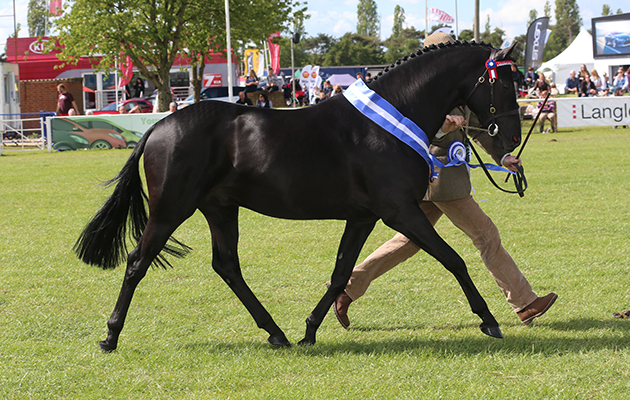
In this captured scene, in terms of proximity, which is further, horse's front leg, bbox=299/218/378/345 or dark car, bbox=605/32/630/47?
dark car, bbox=605/32/630/47

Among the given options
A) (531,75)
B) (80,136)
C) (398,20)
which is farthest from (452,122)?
(398,20)

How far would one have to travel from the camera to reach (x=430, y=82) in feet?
13.1

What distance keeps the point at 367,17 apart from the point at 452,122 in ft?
543

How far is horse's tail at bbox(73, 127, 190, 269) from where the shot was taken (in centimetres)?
427

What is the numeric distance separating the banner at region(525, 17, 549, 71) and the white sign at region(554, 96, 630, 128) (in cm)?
1240

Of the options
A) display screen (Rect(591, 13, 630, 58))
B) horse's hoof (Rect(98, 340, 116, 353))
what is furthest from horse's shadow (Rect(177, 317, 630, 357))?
display screen (Rect(591, 13, 630, 58))

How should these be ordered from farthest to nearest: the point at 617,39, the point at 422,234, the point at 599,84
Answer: the point at 617,39
the point at 599,84
the point at 422,234

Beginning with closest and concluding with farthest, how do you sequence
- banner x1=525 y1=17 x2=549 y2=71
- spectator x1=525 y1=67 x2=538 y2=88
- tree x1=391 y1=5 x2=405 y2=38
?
1. spectator x1=525 y1=67 x2=538 y2=88
2. banner x1=525 y1=17 x2=549 y2=71
3. tree x1=391 y1=5 x2=405 y2=38

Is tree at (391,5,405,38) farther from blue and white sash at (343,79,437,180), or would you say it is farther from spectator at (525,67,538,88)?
blue and white sash at (343,79,437,180)

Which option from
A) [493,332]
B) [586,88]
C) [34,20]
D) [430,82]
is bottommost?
[493,332]

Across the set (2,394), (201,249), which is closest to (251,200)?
(2,394)

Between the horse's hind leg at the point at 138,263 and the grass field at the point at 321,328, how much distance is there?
13cm

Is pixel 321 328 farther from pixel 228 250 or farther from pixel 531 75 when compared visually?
pixel 531 75

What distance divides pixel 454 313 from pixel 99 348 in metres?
2.47
